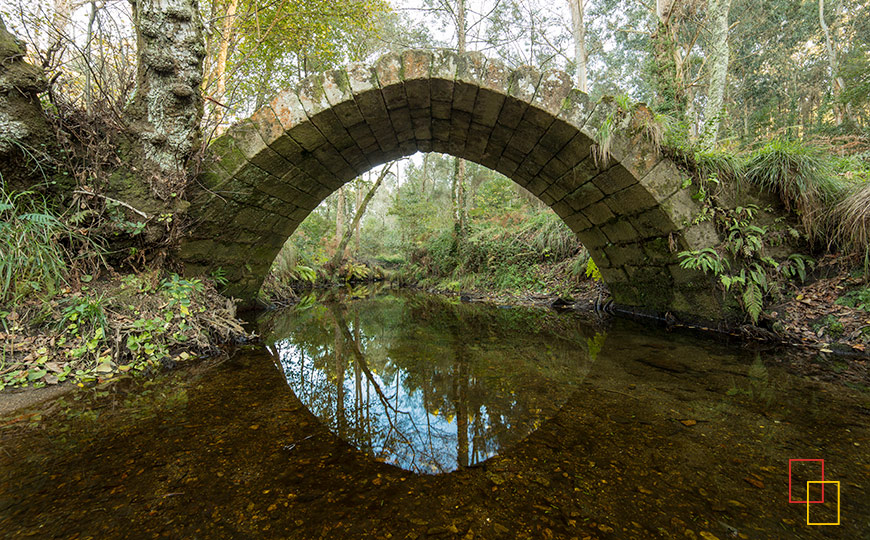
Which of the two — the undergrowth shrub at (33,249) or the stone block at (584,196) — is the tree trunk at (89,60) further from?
the stone block at (584,196)

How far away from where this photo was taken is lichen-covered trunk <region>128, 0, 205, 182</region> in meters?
3.14

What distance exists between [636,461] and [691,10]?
905cm

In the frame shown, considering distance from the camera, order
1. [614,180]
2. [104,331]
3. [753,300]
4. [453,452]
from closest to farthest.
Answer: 1. [453,452]
2. [104,331]
3. [753,300]
4. [614,180]

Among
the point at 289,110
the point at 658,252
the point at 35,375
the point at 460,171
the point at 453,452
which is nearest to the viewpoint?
the point at 453,452

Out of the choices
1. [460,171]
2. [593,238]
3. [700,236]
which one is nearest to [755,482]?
[700,236]

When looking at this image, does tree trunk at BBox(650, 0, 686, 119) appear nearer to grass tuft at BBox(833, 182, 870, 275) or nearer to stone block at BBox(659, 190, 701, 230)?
stone block at BBox(659, 190, 701, 230)

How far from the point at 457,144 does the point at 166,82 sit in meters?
3.46

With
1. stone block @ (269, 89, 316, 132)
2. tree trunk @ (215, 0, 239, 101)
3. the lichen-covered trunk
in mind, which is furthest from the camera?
tree trunk @ (215, 0, 239, 101)

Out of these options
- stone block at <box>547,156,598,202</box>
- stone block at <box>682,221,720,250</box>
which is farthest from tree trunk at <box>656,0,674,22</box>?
stone block at <box>682,221,720,250</box>

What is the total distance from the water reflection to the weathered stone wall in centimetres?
245

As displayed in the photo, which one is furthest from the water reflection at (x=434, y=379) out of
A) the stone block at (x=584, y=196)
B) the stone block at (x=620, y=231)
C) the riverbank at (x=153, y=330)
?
the stone block at (x=584, y=196)

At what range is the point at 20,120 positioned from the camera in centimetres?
258

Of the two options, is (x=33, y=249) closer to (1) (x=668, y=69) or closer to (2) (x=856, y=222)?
(2) (x=856, y=222)

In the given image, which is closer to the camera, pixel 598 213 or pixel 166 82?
pixel 166 82
